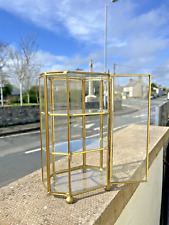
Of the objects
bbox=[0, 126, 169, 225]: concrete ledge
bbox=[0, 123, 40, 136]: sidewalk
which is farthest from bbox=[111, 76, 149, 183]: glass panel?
bbox=[0, 123, 40, 136]: sidewalk

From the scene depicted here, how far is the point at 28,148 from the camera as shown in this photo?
21.6 ft

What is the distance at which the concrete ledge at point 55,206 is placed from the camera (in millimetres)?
1584

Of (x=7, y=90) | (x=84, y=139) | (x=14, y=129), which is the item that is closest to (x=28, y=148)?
(x=14, y=129)

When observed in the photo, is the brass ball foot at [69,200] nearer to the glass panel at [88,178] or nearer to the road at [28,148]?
the glass panel at [88,178]

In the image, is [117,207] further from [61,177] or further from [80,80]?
[80,80]

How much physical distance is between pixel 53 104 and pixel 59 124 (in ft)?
1.37

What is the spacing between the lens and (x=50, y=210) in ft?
5.64

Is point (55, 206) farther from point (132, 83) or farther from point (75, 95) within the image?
point (132, 83)

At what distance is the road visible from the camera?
3.27 meters

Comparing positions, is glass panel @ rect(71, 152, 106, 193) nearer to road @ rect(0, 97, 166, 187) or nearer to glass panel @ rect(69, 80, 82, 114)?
road @ rect(0, 97, 166, 187)

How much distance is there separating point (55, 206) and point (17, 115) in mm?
9976

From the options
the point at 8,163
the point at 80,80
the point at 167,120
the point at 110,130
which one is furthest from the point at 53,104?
the point at 167,120

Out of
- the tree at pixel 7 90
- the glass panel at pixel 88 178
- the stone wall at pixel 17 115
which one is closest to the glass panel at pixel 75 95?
the glass panel at pixel 88 178

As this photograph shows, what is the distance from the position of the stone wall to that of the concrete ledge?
887cm
